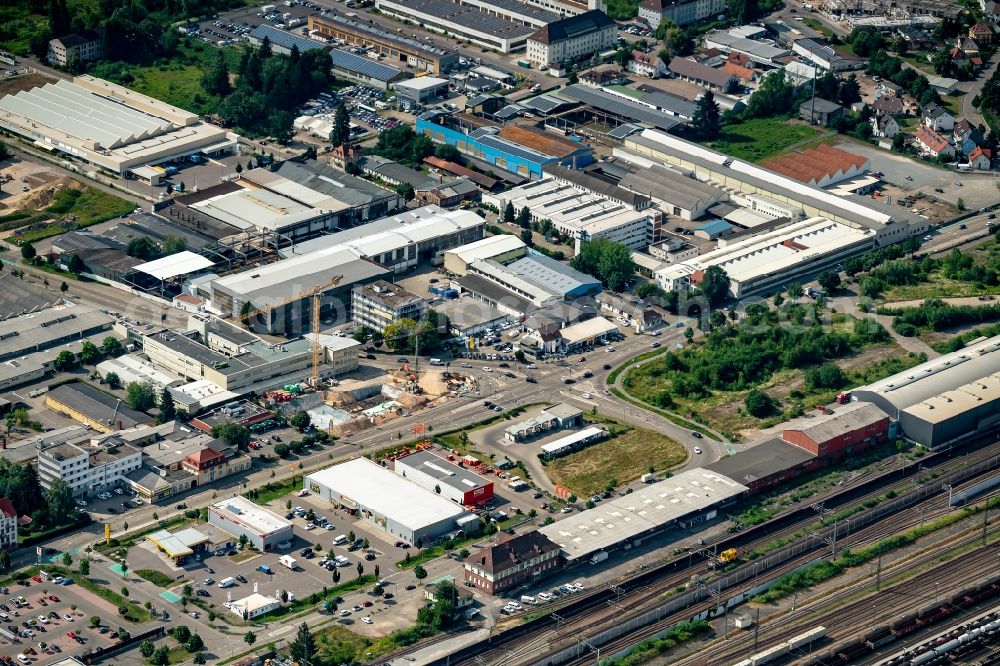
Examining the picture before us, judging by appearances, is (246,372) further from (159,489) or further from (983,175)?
(983,175)

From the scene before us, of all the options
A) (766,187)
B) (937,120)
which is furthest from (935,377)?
(937,120)

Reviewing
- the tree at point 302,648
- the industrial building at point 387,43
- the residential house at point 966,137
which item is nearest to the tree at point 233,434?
the tree at point 302,648

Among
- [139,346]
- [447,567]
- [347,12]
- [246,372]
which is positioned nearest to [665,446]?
[447,567]

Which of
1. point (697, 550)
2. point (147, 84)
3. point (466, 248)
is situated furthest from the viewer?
point (147, 84)

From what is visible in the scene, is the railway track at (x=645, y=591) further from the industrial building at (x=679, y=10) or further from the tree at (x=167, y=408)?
the industrial building at (x=679, y=10)

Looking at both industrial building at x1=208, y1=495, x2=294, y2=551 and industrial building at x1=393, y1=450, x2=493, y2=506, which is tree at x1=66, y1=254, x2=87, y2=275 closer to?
industrial building at x1=208, y1=495, x2=294, y2=551

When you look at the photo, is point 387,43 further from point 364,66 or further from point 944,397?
point 944,397
